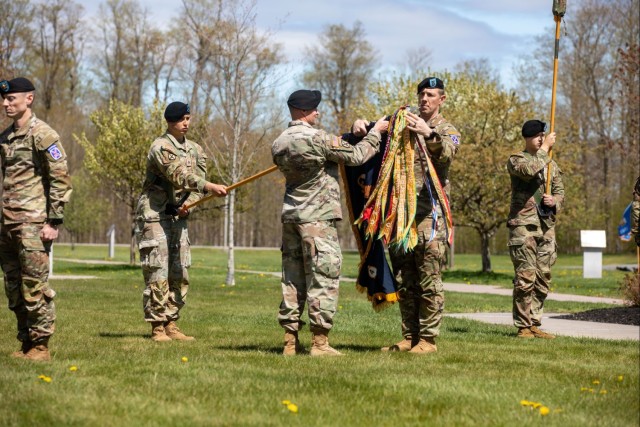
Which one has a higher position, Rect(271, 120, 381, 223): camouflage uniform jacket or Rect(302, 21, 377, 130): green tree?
Rect(302, 21, 377, 130): green tree

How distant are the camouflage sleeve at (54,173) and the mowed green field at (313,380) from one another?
1.28m

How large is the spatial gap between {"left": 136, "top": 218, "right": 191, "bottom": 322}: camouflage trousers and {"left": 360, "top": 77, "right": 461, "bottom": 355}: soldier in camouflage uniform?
7.98 feet

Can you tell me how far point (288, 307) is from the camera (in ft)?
27.6

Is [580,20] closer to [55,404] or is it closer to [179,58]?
[179,58]

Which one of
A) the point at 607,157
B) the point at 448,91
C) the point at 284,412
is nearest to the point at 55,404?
the point at 284,412

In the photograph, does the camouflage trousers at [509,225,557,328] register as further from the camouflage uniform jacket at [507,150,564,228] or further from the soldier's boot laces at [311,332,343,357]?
the soldier's boot laces at [311,332,343,357]

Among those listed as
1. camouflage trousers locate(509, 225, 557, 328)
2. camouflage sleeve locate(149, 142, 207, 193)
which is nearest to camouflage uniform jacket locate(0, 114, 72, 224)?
camouflage sleeve locate(149, 142, 207, 193)

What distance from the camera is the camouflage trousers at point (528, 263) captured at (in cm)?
1069

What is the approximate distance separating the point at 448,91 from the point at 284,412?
30.5m

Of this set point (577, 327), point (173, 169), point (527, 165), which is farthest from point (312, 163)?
point (577, 327)

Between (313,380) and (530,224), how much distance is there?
4.65 m

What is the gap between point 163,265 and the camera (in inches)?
383

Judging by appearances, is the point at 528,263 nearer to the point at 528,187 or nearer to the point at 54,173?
the point at 528,187

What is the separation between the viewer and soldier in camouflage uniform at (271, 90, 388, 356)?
8.21 meters
